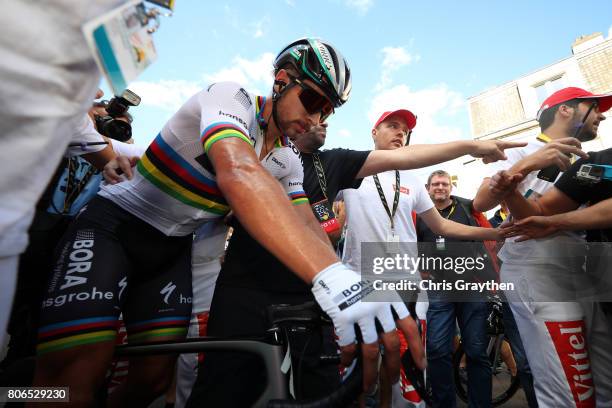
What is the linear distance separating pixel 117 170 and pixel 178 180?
48 cm

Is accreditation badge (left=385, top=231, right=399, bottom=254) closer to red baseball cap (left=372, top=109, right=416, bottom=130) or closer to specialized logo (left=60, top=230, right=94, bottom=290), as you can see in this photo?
red baseball cap (left=372, top=109, right=416, bottom=130)

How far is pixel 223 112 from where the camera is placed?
1.29 m

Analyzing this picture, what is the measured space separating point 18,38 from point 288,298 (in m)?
1.55

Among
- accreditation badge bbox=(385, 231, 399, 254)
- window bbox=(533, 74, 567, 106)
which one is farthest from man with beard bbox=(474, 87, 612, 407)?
window bbox=(533, 74, 567, 106)

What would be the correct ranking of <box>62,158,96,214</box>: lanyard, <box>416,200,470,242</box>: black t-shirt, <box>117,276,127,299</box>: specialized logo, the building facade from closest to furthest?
<box>117,276,127,299</box>: specialized logo < <box>62,158,96,214</box>: lanyard < <box>416,200,470,242</box>: black t-shirt < the building facade

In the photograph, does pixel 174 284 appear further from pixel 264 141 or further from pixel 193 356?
pixel 193 356

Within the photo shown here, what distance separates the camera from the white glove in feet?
2.87

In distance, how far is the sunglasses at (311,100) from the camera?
6.01 feet

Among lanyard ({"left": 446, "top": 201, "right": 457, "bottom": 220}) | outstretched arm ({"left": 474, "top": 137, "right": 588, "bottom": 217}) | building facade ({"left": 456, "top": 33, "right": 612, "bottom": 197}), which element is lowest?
outstretched arm ({"left": 474, "top": 137, "right": 588, "bottom": 217})

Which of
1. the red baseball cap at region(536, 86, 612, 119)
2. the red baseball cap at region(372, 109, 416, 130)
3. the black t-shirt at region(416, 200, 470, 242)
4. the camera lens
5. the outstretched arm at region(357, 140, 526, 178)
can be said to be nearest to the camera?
the camera lens

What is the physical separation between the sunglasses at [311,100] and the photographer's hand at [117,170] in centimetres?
106

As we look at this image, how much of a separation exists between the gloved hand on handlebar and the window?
26.1m

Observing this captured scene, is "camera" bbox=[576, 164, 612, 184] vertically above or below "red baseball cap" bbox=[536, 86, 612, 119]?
below

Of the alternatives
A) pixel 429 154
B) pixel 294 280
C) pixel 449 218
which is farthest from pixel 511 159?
pixel 294 280
